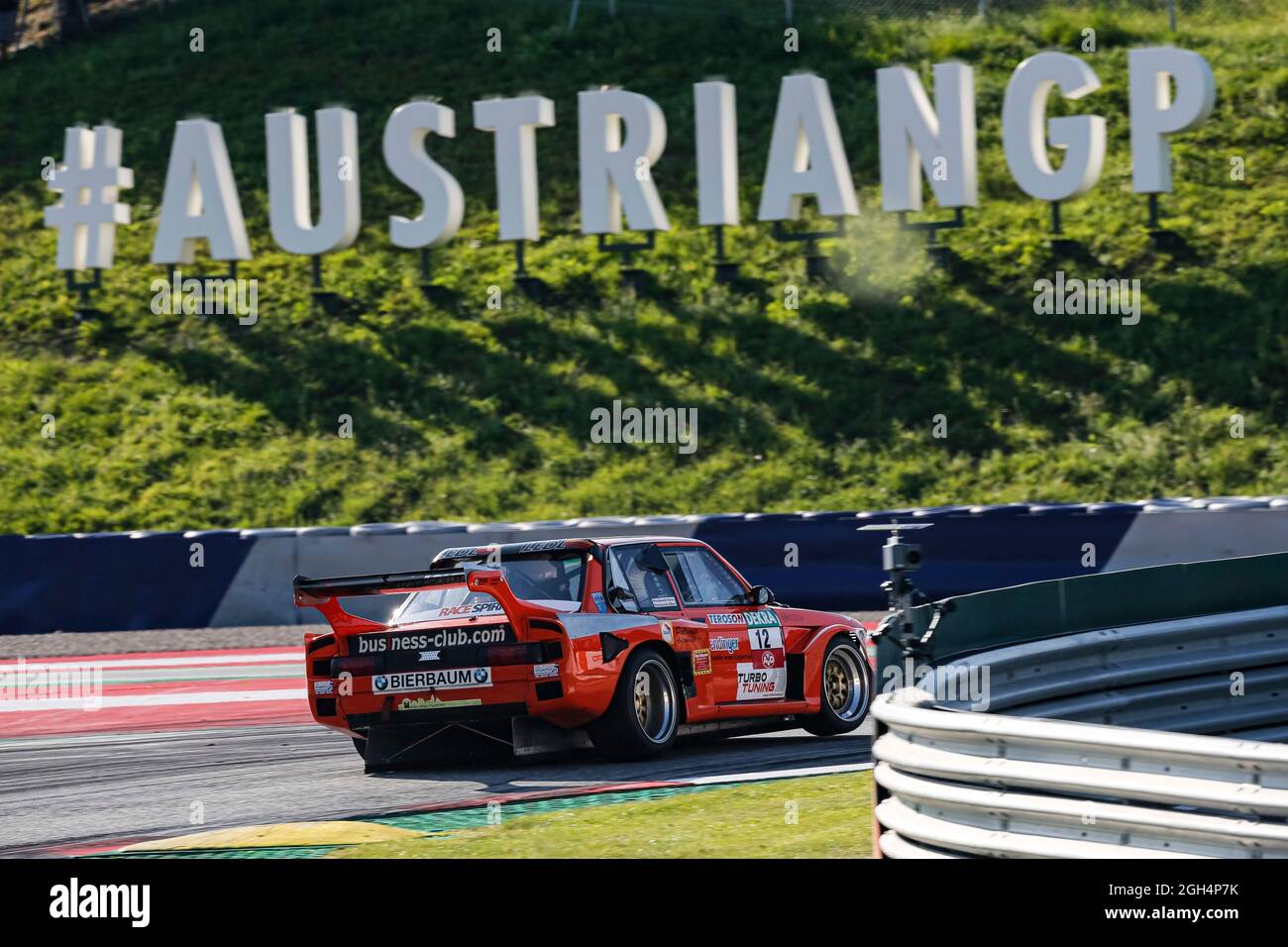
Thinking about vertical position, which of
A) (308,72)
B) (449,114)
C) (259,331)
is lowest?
(259,331)

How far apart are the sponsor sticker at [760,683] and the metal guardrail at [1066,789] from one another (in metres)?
4.53

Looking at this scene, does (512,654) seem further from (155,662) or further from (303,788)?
(155,662)

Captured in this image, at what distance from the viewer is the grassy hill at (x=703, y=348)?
2520 cm

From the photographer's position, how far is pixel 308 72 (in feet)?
127

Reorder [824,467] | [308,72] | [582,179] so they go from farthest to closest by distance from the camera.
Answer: [308,72]
[582,179]
[824,467]

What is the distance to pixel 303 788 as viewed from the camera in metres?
10.2

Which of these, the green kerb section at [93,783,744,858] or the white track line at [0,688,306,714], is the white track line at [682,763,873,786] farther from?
the white track line at [0,688,306,714]

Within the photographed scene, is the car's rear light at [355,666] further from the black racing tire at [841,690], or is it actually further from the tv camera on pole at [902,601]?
the tv camera on pole at [902,601]

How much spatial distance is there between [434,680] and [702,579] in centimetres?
194
